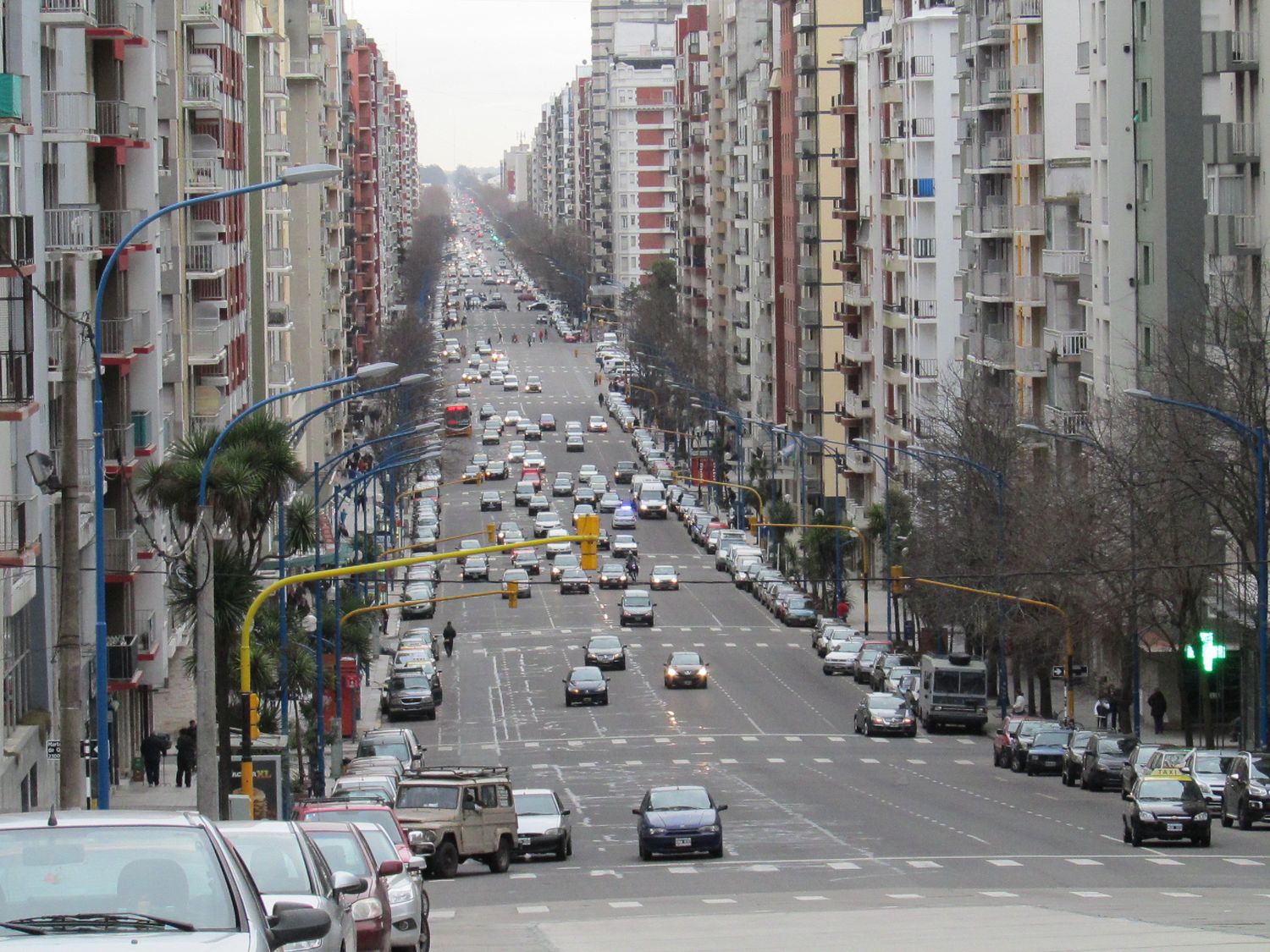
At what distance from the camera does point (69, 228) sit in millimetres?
45469

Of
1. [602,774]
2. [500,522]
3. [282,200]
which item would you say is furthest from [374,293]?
[602,774]

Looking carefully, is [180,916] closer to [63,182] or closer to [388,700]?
[63,182]

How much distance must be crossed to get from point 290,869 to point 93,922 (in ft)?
17.6

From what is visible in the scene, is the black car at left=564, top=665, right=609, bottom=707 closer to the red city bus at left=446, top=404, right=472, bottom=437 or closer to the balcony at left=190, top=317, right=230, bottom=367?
the balcony at left=190, top=317, right=230, bottom=367

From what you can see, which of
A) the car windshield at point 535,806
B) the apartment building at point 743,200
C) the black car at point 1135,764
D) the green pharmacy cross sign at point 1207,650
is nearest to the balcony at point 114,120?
the car windshield at point 535,806

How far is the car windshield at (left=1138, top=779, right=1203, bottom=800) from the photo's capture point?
123ft

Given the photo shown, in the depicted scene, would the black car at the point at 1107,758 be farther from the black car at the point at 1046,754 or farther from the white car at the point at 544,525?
the white car at the point at 544,525

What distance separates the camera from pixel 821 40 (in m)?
119

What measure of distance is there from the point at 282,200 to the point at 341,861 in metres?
83.2

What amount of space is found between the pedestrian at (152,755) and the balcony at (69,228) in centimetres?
1067

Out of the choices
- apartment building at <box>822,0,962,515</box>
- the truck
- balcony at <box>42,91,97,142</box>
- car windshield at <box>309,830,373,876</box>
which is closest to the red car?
car windshield at <box>309,830,373,876</box>

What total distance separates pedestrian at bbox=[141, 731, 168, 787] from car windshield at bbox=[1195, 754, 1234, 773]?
2193cm

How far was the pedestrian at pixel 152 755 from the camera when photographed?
164ft

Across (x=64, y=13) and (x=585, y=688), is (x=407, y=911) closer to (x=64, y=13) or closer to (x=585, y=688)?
(x=64, y=13)
